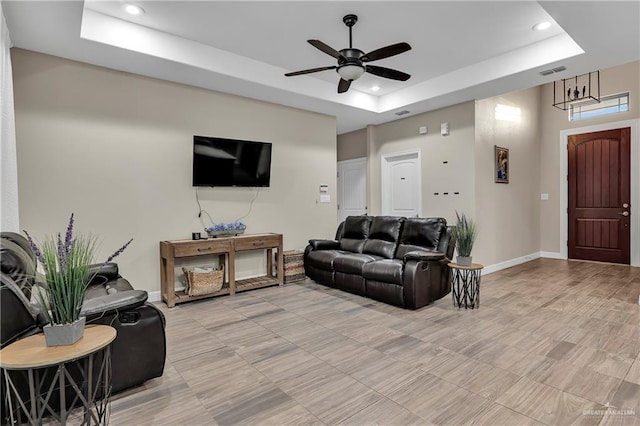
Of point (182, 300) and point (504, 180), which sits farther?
point (504, 180)

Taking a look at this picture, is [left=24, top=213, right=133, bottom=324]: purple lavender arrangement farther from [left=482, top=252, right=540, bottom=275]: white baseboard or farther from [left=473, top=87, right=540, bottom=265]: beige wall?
[left=482, top=252, right=540, bottom=275]: white baseboard

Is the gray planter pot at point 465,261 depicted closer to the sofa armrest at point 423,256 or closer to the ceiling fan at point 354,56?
the sofa armrest at point 423,256

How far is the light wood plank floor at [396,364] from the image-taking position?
1941 mm

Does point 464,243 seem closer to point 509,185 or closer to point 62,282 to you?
point 509,185

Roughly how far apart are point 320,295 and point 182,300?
1731mm

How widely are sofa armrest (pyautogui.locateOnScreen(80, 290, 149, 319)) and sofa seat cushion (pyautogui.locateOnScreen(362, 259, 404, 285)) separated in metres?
2.59

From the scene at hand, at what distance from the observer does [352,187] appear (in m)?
7.65

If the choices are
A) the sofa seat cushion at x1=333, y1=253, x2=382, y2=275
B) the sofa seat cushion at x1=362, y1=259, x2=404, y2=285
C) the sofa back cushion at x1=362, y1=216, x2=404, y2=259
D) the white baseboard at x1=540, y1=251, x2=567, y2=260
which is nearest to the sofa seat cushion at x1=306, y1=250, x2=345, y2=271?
the sofa seat cushion at x1=333, y1=253, x2=382, y2=275

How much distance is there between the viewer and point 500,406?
6.49ft

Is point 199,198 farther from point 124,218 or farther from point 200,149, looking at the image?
point 124,218

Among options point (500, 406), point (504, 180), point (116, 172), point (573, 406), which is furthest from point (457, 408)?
point (504, 180)

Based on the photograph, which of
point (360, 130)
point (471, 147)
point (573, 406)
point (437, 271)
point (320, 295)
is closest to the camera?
point (573, 406)

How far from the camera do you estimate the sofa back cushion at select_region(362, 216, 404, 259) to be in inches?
178

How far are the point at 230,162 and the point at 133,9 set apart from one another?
6.71 feet
